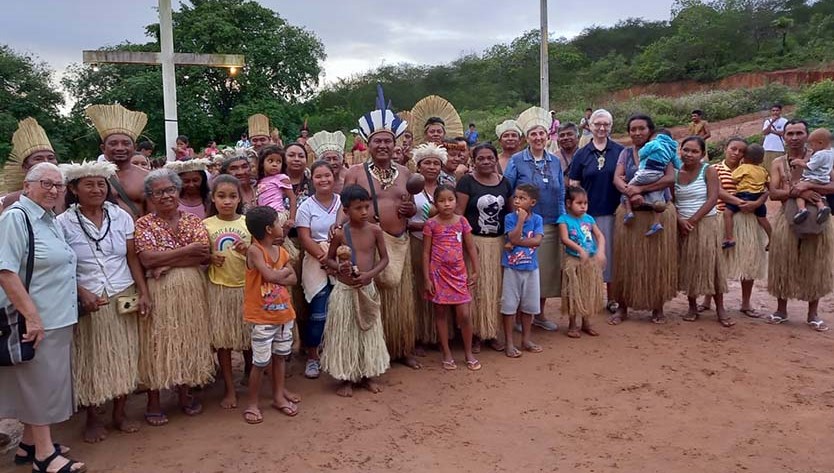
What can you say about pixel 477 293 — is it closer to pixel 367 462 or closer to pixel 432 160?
pixel 432 160

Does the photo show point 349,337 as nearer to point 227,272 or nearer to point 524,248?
point 227,272

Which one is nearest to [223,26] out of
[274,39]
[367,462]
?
[274,39]

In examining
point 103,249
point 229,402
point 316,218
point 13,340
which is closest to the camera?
point 13,340

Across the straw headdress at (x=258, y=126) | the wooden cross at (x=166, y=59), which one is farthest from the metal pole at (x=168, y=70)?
the straw headdress at (x=258, y=126)

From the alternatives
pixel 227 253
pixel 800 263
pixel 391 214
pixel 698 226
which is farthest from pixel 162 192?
pixel 800 263

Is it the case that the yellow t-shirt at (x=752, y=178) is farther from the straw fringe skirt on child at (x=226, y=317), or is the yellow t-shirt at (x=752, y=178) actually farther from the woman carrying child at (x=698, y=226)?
the straw fringe skirt on child at (x=226, y=317)

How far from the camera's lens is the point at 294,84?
82.2 feet

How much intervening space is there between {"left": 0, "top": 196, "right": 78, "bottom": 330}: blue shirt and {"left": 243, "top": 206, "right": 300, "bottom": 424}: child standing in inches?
34.7

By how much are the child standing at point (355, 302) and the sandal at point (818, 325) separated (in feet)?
12.2

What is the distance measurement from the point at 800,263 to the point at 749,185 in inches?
30.1

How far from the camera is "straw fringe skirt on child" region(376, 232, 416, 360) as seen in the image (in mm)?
4098

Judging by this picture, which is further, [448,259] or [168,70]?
[168,70]

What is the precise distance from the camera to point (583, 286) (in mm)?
4855

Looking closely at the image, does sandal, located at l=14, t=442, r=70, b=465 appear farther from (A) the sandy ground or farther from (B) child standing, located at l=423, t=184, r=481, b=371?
(B) child standing, located at l=423, t=184, r=481, b=371
